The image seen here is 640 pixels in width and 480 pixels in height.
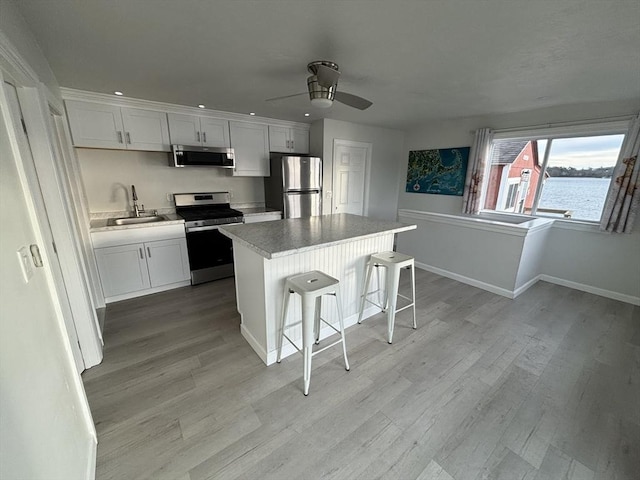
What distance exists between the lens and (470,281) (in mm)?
3574

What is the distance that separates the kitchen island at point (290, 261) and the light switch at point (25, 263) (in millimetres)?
998

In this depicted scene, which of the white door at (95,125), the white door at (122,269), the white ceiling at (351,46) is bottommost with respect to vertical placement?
the white door at (122,269)

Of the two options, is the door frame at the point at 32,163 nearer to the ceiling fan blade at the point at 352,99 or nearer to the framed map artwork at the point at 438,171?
the ceiling fan blade at the point at 352,99

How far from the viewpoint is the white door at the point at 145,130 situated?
3045mm

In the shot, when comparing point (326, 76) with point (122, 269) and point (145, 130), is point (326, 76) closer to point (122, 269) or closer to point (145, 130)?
point (145, 130)

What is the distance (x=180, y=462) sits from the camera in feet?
4.49

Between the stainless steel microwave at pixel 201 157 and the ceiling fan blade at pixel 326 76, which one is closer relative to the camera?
the ceiling fan blade at pixel 326 76

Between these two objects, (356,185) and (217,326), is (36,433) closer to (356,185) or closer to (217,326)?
(217,326)

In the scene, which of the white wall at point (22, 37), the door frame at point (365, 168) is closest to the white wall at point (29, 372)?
the white wall at point (22, 37)

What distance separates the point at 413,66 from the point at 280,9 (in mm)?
1250

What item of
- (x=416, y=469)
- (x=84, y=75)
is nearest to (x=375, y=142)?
(x=84, y=75)

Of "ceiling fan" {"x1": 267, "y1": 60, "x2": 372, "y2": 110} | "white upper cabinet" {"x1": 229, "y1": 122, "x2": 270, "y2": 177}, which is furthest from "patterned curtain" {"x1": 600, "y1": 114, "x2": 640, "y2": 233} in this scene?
"white upper cabinet" {"x1": 229, "y1": 122, "x2": 270, "y2": 177}

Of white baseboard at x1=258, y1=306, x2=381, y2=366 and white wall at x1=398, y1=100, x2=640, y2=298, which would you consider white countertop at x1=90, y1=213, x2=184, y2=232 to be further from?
white wall at x1=398, y1=100, x2=640, y2=298

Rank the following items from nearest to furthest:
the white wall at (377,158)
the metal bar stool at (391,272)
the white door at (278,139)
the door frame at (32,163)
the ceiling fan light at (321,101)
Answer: the door frame at (32,163) → the ceiling fan light at (321,101) → the metal bar stool at (391,272) → the white door at (278,139) → the white wall at (377,158)
